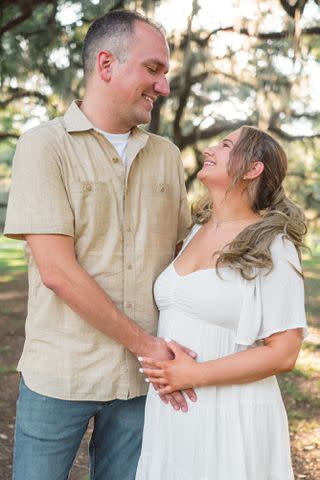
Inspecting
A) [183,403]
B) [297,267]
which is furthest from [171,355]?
[297,267]

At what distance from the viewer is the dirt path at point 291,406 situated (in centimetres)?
431

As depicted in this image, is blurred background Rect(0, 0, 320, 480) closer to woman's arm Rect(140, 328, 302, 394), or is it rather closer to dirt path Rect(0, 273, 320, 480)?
dirt path Rect(0, 273, 320, 480)

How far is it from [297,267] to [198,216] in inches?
22.2

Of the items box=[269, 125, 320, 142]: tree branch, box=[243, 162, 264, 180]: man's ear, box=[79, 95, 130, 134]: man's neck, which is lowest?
box=[269, 125, 320, 142]: tree branch

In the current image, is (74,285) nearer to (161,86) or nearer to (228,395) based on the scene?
(228,395)

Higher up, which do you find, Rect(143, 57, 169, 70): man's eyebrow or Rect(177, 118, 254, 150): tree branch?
Rect(143, 57, 169, 70): man's eyebrow

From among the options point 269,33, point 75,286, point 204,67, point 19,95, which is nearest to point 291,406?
point 75,286

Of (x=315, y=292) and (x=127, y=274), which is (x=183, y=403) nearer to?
(x=127, y=274)

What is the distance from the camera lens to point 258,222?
2197mm

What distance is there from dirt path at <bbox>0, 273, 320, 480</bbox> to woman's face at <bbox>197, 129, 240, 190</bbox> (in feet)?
8.05

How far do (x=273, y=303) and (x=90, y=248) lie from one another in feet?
1.93

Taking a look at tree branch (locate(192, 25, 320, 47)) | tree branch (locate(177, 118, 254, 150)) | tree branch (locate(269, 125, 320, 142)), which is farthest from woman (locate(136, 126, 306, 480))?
tree branch (locate(269, 125, 320, 142))

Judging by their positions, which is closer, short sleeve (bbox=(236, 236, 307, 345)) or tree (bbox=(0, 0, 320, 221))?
short sleeve (bbox=(236, 236, 307, 345))

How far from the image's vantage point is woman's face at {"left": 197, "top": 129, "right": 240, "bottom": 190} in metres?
2.30
